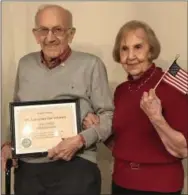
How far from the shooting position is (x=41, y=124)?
5.56 ft

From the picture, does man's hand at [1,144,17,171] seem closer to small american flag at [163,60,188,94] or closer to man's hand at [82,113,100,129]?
man's hand at [82,113,100,129]

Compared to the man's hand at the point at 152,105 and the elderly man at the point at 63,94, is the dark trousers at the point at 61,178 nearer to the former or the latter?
the elderly man at the point at 63,94

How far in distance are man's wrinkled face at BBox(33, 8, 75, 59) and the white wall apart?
73cm

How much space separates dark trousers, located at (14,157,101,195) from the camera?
165 cm

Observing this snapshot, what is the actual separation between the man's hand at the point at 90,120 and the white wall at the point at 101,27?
0.77 meters

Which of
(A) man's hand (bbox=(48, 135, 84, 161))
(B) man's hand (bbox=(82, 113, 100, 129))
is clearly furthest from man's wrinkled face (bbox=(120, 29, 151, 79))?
(A) man's hand (bbox=(48, 135, 84, 161))

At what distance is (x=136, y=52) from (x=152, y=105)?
0.90ft

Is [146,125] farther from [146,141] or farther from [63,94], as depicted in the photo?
[63,94]

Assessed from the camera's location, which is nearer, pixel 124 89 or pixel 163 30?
pixel 124 89

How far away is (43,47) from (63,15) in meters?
0.16

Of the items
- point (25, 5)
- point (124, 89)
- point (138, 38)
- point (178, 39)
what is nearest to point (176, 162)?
point (124, 89)

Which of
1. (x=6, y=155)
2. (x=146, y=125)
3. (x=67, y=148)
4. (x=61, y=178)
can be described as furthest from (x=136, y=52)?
(x=6, y=155)

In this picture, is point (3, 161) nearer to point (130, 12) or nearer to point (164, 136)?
point (164, 136)

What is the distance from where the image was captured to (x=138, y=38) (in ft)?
A: 5.48
